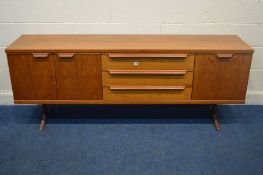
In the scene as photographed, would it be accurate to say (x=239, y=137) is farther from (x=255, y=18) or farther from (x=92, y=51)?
(x=92, y=51)

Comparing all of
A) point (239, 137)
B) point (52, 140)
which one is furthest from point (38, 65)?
point (239, 137)

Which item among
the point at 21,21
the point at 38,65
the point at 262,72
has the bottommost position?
the point at 262,72

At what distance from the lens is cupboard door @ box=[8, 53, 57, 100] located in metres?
2.27

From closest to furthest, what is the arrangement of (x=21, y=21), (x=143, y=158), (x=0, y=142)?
(x=143, y=158) < (x=0, y=142) < (x=21, y=21)

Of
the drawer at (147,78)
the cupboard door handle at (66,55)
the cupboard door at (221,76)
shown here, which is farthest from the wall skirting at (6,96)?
the cupboard door at (221,76)

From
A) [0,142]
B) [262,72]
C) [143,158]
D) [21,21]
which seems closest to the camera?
[143,158]

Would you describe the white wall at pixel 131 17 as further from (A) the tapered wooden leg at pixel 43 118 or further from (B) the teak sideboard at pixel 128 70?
(A) the tapered wooden leg at pixel 43 118

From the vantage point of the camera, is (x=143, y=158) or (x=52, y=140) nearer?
(x=143, y=158)

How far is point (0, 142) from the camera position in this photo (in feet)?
7.95

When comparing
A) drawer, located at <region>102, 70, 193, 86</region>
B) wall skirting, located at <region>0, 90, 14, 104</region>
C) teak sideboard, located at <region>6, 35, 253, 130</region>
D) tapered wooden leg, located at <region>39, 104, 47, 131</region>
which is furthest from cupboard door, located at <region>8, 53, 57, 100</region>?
wall skirting, located at <region>0, 90, 14, 104</region>

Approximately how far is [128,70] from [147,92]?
22cm

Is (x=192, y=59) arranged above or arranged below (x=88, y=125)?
above

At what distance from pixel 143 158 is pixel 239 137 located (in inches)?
30.7

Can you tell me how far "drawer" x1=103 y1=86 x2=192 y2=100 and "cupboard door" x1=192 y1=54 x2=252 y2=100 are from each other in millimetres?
88
